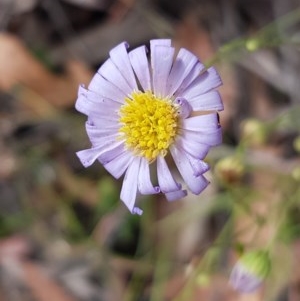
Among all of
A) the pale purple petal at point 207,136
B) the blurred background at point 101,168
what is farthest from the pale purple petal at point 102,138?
the blurred background at point 101,168

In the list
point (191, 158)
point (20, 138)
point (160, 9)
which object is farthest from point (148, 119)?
point (20, 138)

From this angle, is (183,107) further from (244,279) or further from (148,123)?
(244,279)

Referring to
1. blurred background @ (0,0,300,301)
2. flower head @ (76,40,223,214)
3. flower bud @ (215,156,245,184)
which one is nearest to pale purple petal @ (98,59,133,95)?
flower head @ (76,40,223,214)

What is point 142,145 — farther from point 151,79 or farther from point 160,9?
point 160,9

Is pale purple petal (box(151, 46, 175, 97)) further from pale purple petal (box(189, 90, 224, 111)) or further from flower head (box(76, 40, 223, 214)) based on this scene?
pale purple petal (box(189, 90, 224, 111))

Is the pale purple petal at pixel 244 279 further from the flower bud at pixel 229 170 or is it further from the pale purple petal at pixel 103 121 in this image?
the pale purple petal at pixel 103 121

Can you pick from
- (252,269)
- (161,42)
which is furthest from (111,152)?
(252,269)
